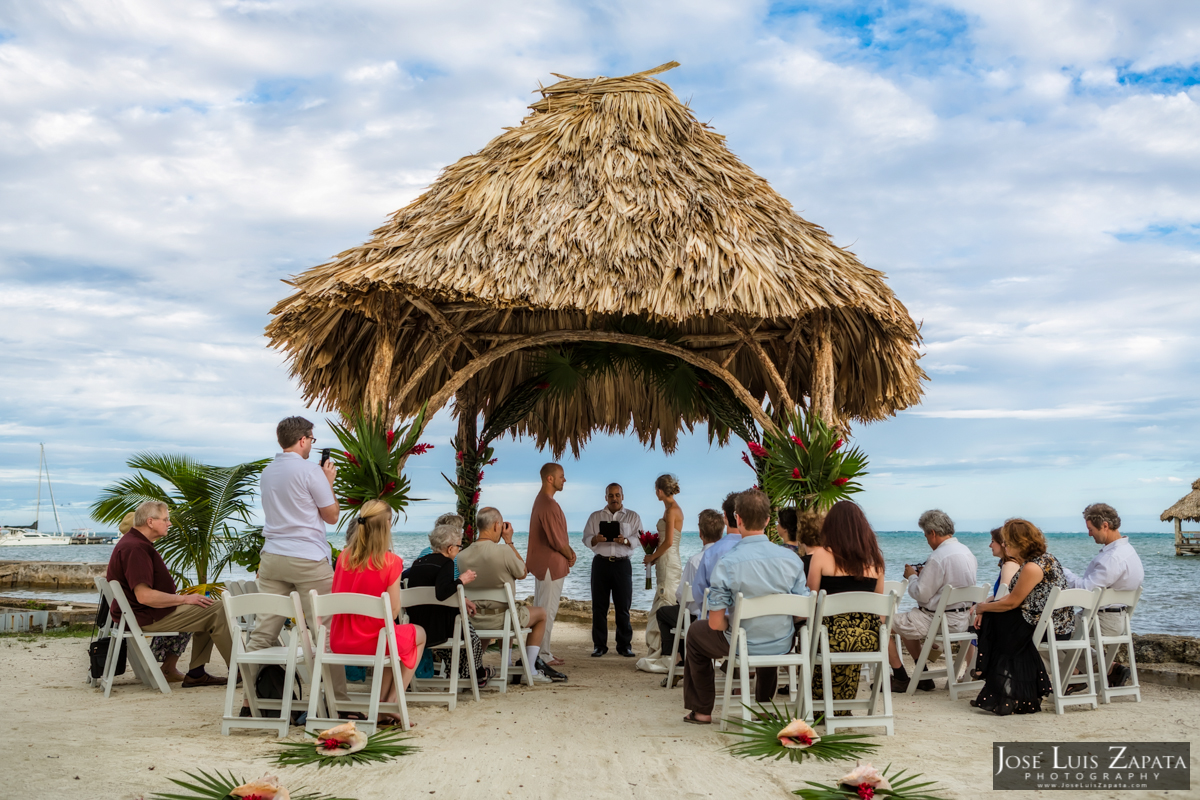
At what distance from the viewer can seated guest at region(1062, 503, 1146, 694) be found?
202 inches

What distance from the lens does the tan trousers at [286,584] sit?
174 inches

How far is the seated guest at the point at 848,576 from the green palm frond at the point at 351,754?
206 cm

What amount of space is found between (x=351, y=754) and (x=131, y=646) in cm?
281

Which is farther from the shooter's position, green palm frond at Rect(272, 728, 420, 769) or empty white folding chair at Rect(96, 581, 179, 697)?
empty white folding chair at Rect(96, 581, 179, 697)

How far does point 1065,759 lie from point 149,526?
5089 mm

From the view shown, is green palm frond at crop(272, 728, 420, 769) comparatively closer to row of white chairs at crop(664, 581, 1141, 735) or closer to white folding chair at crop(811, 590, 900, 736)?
Answer: row of white chairs at crop(664, 581, 1141, 735)

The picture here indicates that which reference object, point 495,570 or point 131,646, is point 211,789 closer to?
point 495,570

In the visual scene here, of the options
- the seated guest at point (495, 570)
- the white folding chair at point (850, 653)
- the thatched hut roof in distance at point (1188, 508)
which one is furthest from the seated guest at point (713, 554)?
the thatched hut roof in distance at point (1188, 508)

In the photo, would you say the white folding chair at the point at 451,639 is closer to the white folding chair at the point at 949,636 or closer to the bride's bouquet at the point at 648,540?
the bride's bouquet at the point at 648,540

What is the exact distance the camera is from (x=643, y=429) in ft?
31.8

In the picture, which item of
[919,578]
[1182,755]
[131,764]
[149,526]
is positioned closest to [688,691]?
[919,578]

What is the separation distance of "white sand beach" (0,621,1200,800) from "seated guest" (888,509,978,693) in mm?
428

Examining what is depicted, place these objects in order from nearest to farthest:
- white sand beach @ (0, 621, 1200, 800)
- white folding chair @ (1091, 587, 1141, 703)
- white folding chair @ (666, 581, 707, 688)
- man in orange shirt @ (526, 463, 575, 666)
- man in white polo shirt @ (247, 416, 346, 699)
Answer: white sand beach @ (0, 621, 1200, 800), man in white polo shirt @ (247, 416, 346, 699), white folding chair @ (1091, 587, 1141, 703), white folding chair @ (666, 581, 707, 688), man in orange shirt @ (526, 463, 575, 666)

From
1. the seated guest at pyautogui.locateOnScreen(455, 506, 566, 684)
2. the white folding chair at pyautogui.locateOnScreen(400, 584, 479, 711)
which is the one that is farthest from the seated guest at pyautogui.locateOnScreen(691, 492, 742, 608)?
the white folding chair at pyautogui.locateOnScreen(400, 584, 479, 711)
